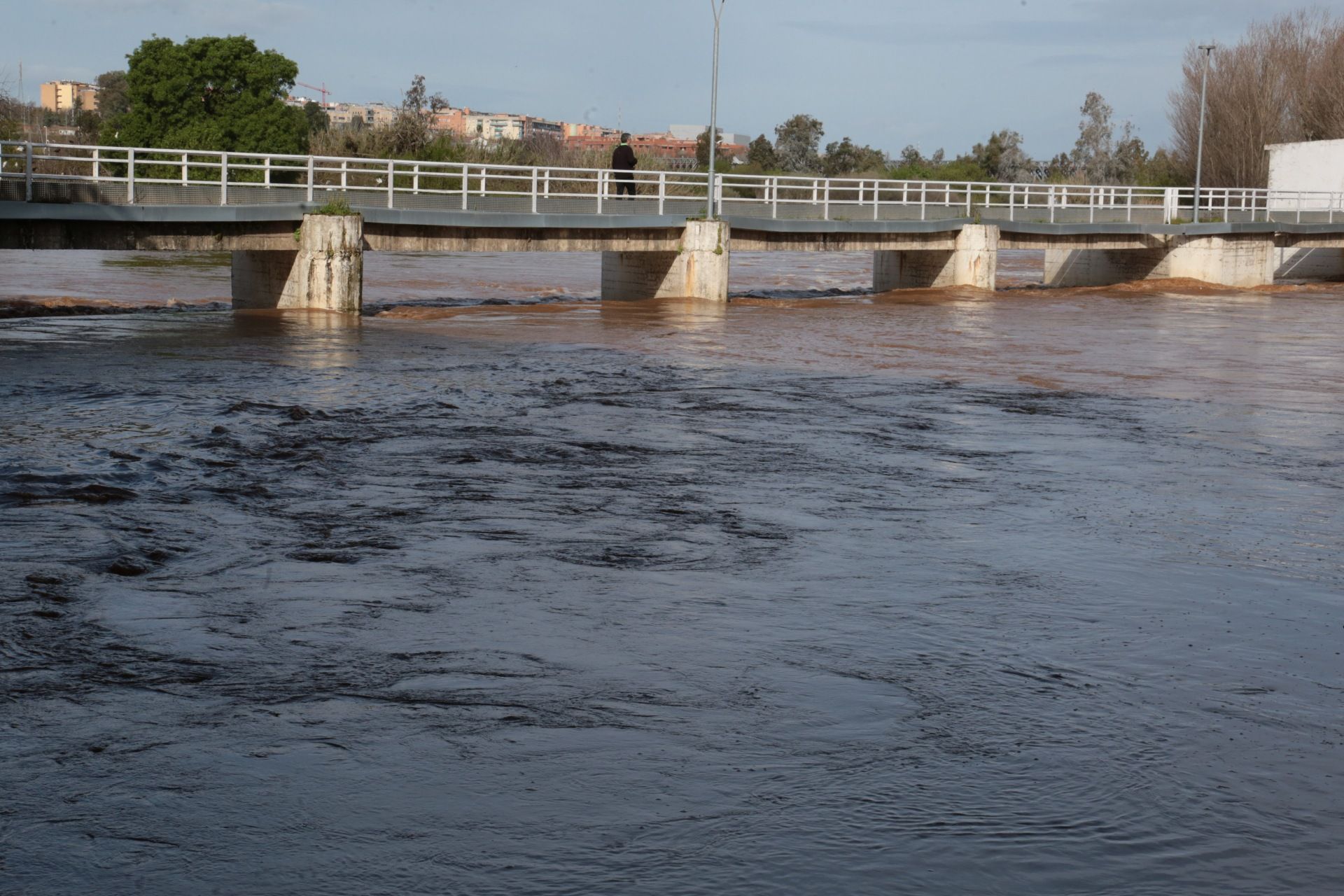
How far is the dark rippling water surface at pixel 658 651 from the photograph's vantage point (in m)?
4.92

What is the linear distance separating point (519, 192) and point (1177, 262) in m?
25.4

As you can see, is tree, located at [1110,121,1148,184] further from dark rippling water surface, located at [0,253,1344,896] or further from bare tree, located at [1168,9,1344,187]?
dark rippling water surface, located at [0,253,1344,896]

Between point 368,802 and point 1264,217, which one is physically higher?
point 1264,217

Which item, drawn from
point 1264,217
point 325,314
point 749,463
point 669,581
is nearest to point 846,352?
point 325,314

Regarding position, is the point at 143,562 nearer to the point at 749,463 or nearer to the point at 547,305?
the point at 749,463

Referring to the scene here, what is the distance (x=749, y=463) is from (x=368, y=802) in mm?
7883

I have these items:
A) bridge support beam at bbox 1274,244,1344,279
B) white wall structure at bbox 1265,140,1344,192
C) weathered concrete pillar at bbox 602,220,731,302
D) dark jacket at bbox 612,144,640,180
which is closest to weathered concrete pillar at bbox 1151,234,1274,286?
bridge support beam at bbox 1274,244,1344,279

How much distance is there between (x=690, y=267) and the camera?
33.6m

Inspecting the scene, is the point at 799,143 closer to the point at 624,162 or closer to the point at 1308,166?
the point at 1308,166

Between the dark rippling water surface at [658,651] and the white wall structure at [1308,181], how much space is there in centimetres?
4308

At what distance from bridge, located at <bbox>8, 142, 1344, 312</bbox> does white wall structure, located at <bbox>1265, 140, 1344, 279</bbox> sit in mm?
1806

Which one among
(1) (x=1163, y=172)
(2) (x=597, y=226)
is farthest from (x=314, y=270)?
(1) (x=1163, y=172)

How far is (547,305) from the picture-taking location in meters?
33.2

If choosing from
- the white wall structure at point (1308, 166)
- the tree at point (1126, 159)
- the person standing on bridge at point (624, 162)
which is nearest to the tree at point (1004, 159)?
the tree at point (1126, 159)
